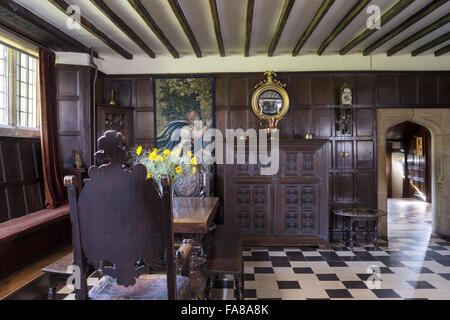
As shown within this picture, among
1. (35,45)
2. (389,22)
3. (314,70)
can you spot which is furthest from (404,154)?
(35,45)

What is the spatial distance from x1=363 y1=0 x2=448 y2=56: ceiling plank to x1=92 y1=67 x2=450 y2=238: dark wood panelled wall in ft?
1.89

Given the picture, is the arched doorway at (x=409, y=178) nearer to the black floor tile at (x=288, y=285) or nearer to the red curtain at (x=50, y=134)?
the black floor tile at (x=288, y=285)

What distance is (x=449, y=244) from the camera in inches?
204

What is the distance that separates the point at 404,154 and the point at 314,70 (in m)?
7.83

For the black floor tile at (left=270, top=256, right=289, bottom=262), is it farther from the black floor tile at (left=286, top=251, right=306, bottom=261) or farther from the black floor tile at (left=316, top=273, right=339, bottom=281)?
the black floor tile at (left=316, top=273, right=339, bottom=281)

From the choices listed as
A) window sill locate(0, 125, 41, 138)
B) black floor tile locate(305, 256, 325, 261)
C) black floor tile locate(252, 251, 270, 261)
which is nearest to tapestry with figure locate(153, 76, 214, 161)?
window sill locate(0, 125, 41, 138)

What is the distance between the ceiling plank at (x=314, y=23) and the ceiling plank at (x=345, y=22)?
0.38 m

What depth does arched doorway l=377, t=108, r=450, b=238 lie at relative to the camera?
18.5ft

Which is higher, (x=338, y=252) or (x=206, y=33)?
(x=206, y=33)

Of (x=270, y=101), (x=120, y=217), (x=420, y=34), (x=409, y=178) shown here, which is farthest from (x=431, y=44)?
(x=409, y=178)

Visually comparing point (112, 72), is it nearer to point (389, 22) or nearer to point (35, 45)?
point (35, 45)

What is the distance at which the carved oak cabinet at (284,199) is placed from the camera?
16.4ft

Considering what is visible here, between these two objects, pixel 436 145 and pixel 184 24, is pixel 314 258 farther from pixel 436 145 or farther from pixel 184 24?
pixel 184 24

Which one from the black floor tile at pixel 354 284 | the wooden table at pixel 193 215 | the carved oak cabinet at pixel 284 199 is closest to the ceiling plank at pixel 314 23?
the carved oak cabinet at pixel 284 199
